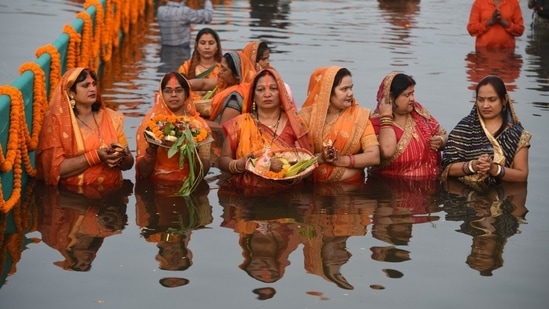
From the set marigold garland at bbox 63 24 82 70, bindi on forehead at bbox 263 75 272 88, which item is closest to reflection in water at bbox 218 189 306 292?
bindi on forehead at bbox 263 75 272 88

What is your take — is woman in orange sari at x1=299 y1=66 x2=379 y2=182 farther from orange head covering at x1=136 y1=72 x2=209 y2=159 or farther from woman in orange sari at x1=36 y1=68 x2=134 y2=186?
woman in orange sari at x1=36 y1=68 x2=134 y2=186

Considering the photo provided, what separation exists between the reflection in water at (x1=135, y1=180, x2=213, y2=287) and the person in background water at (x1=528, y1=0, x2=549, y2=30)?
461 inches

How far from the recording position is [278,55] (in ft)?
54.2

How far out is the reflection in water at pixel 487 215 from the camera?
7480mm

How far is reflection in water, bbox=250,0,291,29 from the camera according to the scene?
2057 centimetres

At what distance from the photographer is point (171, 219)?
823 centimetres

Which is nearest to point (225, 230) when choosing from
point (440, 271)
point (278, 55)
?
point (440, 271)

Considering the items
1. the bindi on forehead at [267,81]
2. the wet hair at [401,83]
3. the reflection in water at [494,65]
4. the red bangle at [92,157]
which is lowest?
the reflection in water at [494,65]

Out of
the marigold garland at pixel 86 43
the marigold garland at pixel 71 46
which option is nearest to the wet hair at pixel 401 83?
the marigold garland at pixel 71 46

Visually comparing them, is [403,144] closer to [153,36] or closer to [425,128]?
[425,128]

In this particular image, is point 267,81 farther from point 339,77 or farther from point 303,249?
point 303,249

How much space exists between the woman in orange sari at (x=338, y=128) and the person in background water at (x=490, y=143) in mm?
676

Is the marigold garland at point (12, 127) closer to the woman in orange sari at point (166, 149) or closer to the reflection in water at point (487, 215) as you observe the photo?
the woman in orange sari at point (166, 149)

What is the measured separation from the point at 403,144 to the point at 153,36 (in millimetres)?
9936
